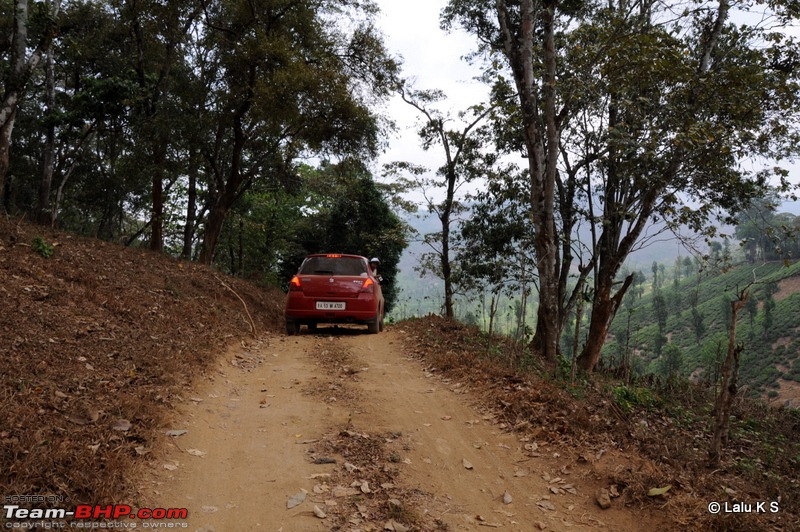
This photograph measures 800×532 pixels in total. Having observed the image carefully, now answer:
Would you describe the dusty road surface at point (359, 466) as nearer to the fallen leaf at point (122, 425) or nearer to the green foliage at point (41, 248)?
the fallen leaf at point (122, 425)

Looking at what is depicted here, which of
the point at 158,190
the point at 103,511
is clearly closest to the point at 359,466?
the point at 103,511

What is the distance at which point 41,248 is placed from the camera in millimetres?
8664

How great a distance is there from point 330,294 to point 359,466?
643cm

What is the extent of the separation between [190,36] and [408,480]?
1800cm

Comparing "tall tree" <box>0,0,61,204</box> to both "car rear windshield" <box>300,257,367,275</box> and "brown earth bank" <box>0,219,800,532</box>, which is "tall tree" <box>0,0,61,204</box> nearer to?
"brown earth bank" <box>0,219,800,532</box>

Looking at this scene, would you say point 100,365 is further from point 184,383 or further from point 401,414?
point 401,414

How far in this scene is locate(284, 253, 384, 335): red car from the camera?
10.3m

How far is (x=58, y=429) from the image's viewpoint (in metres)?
3.60

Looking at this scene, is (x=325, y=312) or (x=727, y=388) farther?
(x=325, y=312)

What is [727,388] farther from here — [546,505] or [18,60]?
[18,60]

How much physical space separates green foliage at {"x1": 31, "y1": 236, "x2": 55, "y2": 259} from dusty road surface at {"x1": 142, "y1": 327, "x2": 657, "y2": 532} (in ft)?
15.6

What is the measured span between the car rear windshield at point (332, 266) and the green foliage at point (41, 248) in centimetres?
473

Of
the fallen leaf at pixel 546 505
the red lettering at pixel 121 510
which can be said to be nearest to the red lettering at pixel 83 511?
the red lettering at pixel 121 510

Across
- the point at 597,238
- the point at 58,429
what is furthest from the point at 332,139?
the point at 58,429
